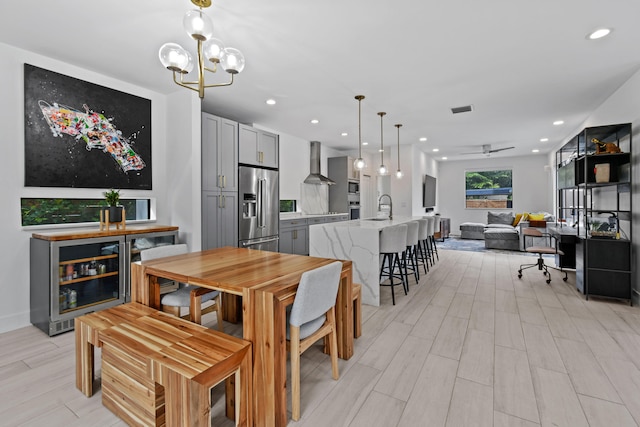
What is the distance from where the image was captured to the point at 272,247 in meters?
5.04

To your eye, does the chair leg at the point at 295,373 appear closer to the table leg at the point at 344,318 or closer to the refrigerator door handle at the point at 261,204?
the table leg at the point at 344,318

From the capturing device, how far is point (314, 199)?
6969 millimetres

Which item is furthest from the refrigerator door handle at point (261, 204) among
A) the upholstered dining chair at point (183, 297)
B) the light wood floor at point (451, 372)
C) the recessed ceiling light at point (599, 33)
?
the recessed ceiling light at point (599, 33)

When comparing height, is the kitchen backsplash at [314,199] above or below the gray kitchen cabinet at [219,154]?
below

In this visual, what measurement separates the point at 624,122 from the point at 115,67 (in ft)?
19.4

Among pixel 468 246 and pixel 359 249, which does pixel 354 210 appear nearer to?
pixel 468 246

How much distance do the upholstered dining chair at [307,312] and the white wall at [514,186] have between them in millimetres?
9198

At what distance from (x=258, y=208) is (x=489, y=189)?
8347 mm

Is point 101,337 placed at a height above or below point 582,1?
below

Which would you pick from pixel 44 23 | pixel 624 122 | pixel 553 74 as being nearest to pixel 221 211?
pixel 44 23

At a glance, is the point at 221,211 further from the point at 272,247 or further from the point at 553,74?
the point at 553,74

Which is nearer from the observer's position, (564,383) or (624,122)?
(564,383)

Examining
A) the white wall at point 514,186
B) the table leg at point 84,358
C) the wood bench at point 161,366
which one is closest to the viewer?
the wood bench at point 161,366

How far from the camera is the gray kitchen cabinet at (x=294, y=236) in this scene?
5.34 m
